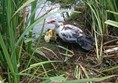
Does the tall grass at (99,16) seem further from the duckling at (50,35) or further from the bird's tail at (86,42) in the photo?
the duckling at (50,35)

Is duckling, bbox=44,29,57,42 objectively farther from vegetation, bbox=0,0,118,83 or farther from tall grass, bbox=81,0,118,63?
tall grass, bbox=81,0,118,63

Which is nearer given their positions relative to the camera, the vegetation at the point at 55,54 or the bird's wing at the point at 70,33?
the vegetation at the point at 55,54

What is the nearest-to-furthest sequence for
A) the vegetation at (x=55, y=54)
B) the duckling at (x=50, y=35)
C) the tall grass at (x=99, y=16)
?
the vegetation at (x=55, y=54) < the tall grass at (x=99, y=16) < the duckling at (x=50, y=35)

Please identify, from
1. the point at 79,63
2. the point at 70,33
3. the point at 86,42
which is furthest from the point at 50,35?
the point at 79,63

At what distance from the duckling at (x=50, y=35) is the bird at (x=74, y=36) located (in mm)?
38

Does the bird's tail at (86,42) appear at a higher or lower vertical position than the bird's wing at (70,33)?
lower

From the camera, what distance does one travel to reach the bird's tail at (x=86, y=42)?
1.82m

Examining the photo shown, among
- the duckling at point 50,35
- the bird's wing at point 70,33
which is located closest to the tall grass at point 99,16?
the bird's wing at point 70,33

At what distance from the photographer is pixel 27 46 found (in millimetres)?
1585

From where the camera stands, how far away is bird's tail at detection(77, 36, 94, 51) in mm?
1821

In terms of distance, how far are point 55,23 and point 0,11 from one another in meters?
0.61

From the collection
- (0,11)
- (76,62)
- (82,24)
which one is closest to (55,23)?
(82,24)

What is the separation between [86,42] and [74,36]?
0.10 m

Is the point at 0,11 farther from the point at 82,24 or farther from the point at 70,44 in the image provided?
the point at 82,24
